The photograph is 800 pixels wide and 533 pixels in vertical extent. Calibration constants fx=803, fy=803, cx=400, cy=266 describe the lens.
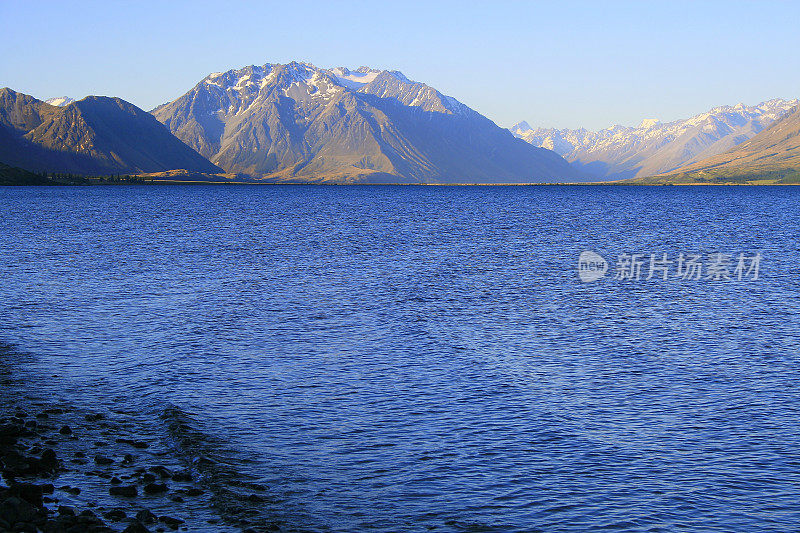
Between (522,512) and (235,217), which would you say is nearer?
(522,512)

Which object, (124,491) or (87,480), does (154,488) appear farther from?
(87,480)

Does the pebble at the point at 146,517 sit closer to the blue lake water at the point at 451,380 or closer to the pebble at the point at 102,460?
the blue lake water at the point at 451,380

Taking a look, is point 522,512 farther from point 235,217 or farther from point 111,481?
point 235,217

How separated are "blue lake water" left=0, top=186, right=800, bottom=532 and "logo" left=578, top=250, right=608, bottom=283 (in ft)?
6.30

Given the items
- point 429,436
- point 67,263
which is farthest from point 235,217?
point 429,436

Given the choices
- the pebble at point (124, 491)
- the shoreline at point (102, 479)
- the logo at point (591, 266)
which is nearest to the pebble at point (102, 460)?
the shoreline at point (102, 479)

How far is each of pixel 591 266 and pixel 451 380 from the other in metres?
47.9

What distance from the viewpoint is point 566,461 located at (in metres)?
24.6

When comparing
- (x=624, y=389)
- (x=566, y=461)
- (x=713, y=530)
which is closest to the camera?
(x=713, y=530)

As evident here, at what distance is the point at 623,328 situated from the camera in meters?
45.5

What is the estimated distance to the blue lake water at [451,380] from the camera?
22203 millimetres

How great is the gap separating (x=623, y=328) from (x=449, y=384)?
1638 centimetres

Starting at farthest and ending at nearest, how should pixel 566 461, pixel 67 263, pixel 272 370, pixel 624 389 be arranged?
pixel 67 263 → pixel 272 370 → pixel 624 389 → pixel 566 461

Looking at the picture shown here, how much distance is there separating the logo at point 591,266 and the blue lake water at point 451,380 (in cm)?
192
